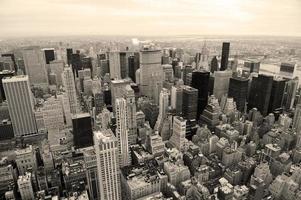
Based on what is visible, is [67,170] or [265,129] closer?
[67,170]

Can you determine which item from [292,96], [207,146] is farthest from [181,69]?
[207,146]

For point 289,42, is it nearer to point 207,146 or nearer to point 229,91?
point 229,91

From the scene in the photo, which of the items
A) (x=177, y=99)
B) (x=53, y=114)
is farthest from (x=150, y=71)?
(x=53, y=114)

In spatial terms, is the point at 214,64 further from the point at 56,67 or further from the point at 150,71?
the point at 56,67

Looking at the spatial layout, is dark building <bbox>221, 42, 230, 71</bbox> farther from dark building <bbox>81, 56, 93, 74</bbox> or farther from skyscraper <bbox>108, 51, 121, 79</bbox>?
dark building <bbox>81, 56, 93, 74</bbox>

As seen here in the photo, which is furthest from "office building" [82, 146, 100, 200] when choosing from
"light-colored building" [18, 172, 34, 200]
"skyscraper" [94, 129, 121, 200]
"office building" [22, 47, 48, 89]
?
"office building" [22, 47, 48, 89]

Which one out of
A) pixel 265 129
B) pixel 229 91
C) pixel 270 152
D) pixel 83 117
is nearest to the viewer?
pixel 270 152
